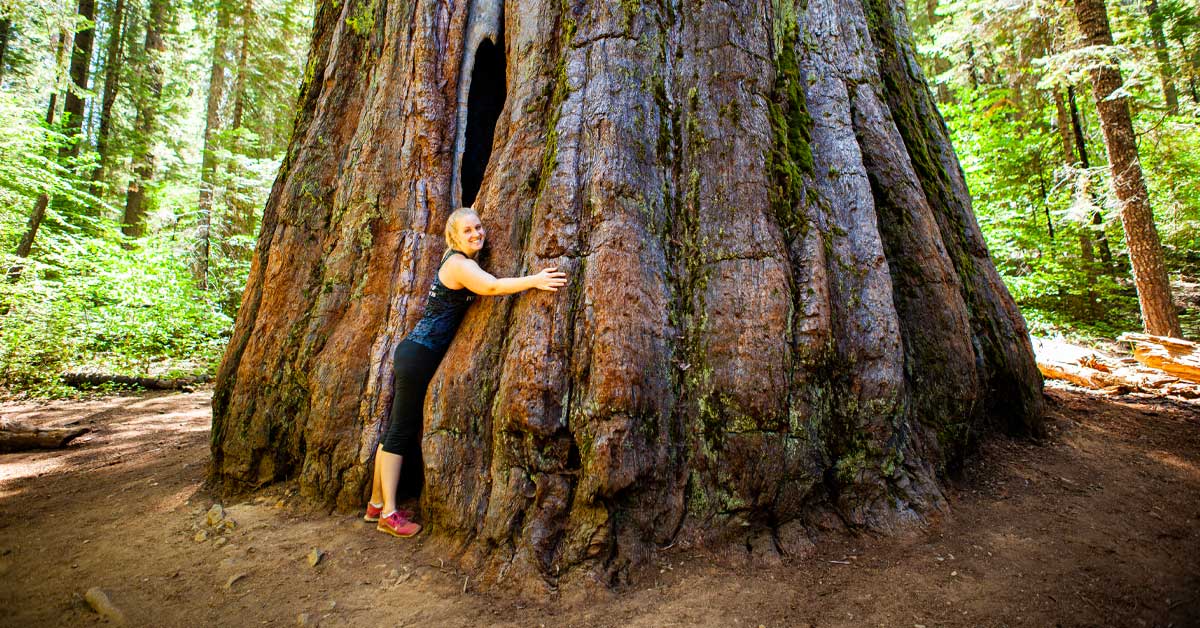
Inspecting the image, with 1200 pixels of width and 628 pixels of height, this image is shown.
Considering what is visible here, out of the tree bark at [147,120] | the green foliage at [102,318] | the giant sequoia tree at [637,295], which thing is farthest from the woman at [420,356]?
the tree bark at [147,120]

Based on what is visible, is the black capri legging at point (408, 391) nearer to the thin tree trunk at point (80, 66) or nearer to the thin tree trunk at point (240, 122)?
the thin tree trunk at point (240, 122)

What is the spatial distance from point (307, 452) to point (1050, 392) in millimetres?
6821

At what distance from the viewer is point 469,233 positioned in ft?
11.9

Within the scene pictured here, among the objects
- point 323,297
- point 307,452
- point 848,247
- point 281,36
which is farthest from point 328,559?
point 281,36

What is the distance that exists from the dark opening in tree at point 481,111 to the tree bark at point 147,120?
1621 cm

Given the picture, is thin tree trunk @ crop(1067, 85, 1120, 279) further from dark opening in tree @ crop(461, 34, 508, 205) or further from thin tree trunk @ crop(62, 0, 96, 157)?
thin tree trunk @ crop(62, 0, 96, 157)

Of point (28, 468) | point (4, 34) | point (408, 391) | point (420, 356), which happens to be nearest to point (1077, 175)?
point (420, 356)

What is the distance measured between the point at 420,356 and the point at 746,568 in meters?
2.38

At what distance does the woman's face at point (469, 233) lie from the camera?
11.8ft

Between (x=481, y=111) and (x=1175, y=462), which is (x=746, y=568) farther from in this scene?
(x=481, y=111)

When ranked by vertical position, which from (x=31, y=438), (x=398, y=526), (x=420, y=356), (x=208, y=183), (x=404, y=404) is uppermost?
(x=208, y=183)

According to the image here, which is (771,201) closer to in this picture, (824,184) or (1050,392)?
Answer: (824,184)

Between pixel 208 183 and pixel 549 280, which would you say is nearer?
pixel 549 280

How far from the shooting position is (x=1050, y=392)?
17.9 ft
